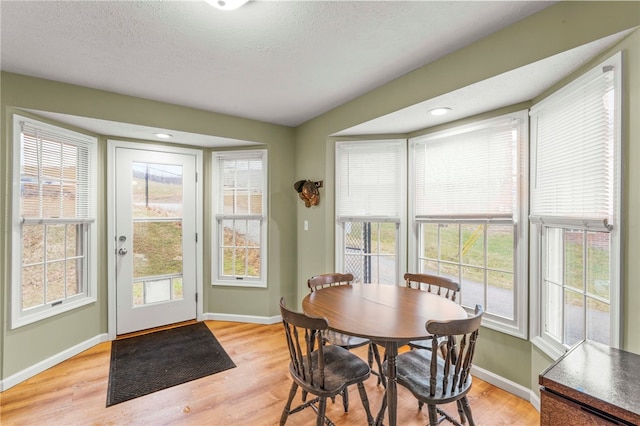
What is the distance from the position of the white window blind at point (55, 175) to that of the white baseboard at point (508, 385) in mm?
3879

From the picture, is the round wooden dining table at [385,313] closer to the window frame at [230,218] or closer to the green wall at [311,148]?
the green wall at [311,148]

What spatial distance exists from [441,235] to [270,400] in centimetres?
198

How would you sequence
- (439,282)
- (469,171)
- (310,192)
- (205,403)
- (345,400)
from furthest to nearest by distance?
(310,192) → (469,171) → (439,282) → (205,403) → (345,400)

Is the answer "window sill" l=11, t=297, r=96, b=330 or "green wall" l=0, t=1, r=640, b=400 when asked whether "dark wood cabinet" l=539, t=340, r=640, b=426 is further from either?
"window sill" l=11, t=297, r=96, b=330

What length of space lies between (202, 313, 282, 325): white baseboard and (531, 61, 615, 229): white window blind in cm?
290

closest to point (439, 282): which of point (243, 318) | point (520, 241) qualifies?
point (520, 241)

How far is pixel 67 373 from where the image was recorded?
2.49 metres

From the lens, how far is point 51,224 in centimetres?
264

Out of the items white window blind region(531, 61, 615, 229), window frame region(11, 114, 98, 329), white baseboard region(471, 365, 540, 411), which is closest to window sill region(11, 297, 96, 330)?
window frame region(11, 114, 98, 329)

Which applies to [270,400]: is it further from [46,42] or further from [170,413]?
[46,42]

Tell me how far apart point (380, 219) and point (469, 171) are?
0.95 meters

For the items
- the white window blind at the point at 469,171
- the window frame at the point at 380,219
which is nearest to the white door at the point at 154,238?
the window frame at the point at 380,219

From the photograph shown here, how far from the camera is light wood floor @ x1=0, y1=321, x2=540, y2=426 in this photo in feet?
6.33

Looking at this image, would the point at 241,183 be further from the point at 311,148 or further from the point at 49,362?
the point at 49,362
